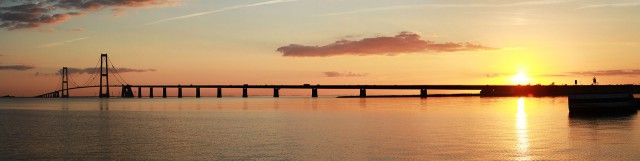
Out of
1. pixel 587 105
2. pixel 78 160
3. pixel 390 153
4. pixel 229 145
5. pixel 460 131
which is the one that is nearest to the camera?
pixel 78 160

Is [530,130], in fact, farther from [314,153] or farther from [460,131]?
[314,153]

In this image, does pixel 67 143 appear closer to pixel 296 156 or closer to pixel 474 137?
pixel 296 156

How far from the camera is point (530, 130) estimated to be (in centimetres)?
5166

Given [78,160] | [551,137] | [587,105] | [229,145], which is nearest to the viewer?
[78,160]

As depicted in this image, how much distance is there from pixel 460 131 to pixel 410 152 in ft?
56.8

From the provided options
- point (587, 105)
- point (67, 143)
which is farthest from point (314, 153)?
point (587, 105)

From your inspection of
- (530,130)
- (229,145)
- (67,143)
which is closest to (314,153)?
(229,145)

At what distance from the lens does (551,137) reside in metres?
44.2

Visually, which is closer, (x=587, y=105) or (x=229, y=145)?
(x=229, y=145)

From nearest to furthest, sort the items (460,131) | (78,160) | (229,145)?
(78,160) < (229,145) < (460,131)

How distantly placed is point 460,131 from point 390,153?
59.9 feet

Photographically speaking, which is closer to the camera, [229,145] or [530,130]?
[229,145]

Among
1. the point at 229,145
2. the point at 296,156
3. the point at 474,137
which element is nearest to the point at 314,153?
the point at 296,156

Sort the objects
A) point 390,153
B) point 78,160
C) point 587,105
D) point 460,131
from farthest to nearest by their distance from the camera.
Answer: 1. point 587,105
2. point 460,131
3. point 390,153
4. point 78,160
